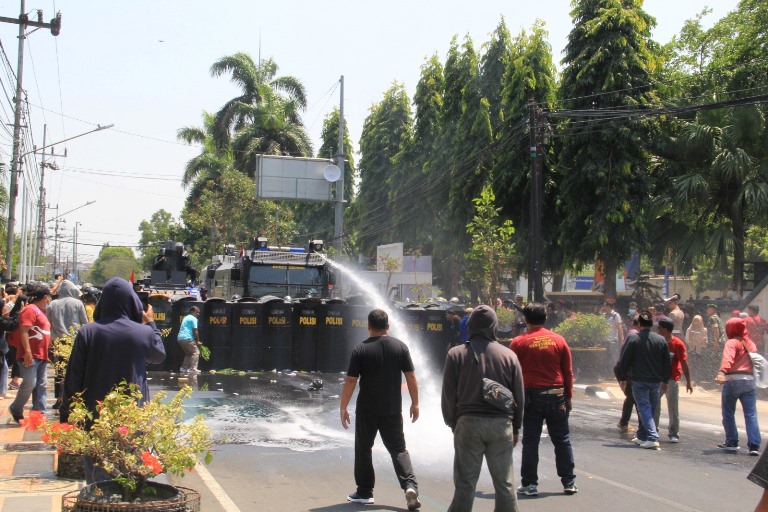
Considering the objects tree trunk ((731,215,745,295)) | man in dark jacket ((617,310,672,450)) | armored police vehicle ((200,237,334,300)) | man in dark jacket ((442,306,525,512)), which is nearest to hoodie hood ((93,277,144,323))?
man in dark jacket ((442,306,525,512))

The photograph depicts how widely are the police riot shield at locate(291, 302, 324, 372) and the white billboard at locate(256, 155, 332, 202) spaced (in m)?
19.6

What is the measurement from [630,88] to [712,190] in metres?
4.12

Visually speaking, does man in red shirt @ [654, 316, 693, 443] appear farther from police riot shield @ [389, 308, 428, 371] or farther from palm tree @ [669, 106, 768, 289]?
palm tree @ [669, 106, 768, 289]

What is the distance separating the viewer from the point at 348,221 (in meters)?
56.5

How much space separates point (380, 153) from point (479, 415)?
45.7 meters

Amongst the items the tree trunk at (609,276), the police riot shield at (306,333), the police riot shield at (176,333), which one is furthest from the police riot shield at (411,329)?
the tree trunk at (609,276)

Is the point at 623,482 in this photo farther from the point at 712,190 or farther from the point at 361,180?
the point at 361,180

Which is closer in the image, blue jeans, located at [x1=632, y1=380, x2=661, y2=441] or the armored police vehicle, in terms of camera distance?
blue jeans, located at [x1=632, y1=380, x2=661, y2=441]

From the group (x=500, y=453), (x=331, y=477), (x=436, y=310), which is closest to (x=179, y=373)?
(x=436, y=310)

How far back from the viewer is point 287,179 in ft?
127

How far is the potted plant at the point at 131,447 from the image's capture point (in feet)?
16.8

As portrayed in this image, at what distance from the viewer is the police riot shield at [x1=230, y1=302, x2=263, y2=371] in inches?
750

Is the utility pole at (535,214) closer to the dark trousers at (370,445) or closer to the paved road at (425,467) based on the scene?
the paved road at (425,467)

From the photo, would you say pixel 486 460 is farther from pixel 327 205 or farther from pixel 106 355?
pixel 327 205
